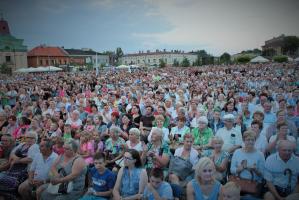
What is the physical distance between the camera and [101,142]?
521 cm

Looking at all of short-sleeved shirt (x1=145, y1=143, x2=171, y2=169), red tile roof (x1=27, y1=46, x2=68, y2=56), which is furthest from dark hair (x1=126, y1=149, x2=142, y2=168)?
red tile roof (x1=27, y1=46, x2=68, y2=56)

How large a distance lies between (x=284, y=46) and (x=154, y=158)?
76.3 m

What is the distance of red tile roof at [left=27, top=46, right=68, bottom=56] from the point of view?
7832cm

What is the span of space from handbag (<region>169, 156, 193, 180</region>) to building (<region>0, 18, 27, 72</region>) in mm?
64543

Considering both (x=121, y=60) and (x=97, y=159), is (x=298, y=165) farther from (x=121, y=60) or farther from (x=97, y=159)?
(x=121, y=60)

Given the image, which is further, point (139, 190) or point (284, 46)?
point (284, 46)

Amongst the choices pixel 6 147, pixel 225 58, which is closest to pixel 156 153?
pixel 6 147

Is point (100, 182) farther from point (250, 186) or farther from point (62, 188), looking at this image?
point (250, 186)

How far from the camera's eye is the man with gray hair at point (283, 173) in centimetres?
326

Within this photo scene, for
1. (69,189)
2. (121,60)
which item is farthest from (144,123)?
(121,60)

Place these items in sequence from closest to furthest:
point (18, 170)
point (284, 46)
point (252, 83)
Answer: point (18, 170), point (252, 83), point (284, 46)

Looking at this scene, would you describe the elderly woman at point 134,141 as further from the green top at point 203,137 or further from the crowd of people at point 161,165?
the green top at point 203,137

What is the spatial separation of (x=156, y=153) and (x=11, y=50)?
6824 centimetres

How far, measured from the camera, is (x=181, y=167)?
3.89 m
